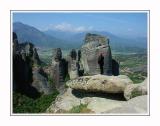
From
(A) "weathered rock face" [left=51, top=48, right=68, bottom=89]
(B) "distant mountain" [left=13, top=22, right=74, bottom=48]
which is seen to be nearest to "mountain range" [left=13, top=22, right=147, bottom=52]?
(B) "distant mountain" [left=13, top=22, right=74, bottom=48]

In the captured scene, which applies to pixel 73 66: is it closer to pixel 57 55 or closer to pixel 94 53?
pixel 57 55

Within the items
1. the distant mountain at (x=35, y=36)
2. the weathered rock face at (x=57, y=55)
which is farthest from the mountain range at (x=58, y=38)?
the weathered rock face at (x=57, y=55)

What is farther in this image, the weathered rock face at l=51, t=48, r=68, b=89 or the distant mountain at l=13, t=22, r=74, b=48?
the weathered rock face at l=51, t=48, r=68, b=89

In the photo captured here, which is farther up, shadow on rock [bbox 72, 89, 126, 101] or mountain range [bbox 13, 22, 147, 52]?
mountain range [bbox 13, 22, 147, 52]

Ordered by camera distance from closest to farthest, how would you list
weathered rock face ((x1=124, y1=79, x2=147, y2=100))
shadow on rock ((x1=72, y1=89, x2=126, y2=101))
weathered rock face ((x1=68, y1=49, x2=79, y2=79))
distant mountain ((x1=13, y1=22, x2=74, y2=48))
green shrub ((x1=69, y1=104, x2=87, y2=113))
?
weathered rock face ((x1=124, y1=79, x2=147, y2=100)) → green shrub ((x1=69, y1=104, x2=87, y2=113)) → shadow on rock ((x1=72, y1=89, x2=126, y2=101)) → distant mountain ((x1=13, y1=22, x2=74, y2=48)) → weathered rock face ((x1=68, y1=49, x2=79, y2=79))

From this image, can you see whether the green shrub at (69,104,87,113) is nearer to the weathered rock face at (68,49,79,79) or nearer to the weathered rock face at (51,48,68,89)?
the weathered rock face at (68,49,79,79)

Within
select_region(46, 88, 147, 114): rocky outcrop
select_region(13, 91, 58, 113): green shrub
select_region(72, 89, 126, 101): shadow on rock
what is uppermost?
select_region(72, 89, 126, 101): shadow on rock

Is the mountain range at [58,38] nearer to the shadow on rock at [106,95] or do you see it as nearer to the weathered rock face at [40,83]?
the shadow on rock at [106,95]

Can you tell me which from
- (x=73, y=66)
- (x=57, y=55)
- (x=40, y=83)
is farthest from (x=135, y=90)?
(x=40, y=83)
